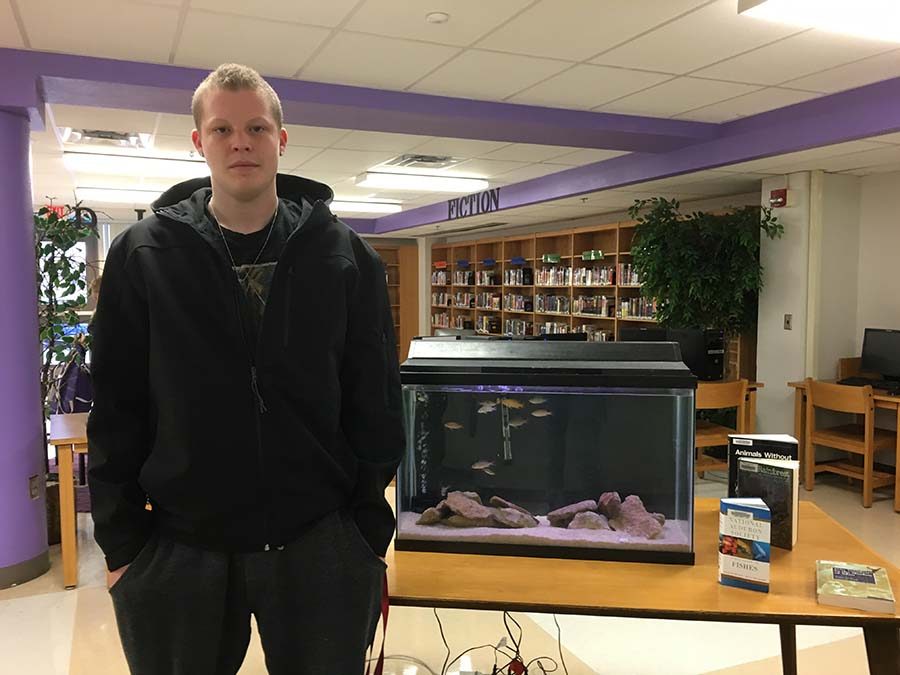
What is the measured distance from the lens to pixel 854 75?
3592 mm

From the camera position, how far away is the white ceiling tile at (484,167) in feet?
19.4

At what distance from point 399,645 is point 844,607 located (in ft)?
5.98

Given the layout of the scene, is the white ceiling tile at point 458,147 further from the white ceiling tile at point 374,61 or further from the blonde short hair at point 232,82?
the blonde short hair at point 232,82

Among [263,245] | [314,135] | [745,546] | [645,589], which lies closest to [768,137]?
[314,135]

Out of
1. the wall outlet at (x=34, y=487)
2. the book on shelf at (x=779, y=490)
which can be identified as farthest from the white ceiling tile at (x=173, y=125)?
the book on shelf at (x=779, y=490)

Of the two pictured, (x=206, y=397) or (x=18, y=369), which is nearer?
(x=206, y=397)

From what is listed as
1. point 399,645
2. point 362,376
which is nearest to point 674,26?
point 362,376

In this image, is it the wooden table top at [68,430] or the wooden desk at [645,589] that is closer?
the wooden desk at [645,589]

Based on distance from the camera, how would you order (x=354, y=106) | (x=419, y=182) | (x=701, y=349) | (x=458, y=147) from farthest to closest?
(x=419, y=182)
(x=701, y=349)
(x=458, y=147)
(x=354, y=106)

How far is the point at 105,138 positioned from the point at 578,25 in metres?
3.64

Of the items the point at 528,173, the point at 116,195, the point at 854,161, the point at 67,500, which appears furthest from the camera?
the point at 116,195

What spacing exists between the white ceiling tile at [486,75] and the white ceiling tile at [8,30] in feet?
5.98

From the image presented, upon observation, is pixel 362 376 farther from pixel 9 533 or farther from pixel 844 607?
pixel 9 533

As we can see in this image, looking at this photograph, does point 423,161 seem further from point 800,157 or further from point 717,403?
point 717,403
